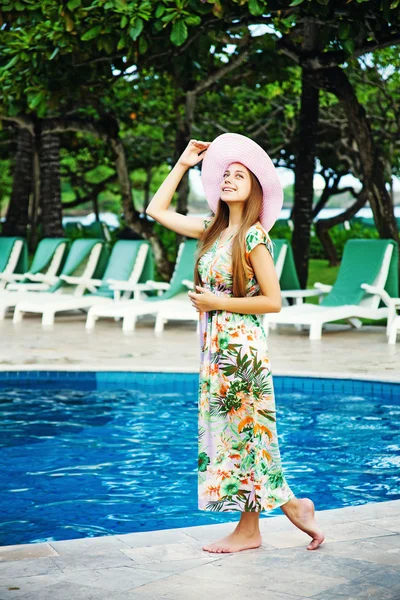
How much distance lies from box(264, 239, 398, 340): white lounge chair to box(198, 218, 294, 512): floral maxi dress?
7.25 metres

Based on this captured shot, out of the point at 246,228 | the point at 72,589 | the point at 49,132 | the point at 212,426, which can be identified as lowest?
the point at 72,589

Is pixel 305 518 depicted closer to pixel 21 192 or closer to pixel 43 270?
pixel 43 270

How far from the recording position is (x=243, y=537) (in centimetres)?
409

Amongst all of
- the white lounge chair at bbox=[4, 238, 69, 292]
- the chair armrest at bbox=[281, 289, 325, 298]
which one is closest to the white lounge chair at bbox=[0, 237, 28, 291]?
the white lounge chair at bbox=[4, 238, 69, 292]

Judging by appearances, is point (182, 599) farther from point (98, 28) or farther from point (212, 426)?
point (98, 28)

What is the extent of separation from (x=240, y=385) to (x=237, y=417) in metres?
0.14

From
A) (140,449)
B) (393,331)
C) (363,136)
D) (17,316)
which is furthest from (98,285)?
(140,449)

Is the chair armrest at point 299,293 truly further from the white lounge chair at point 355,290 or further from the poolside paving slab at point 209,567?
the poolside paving slab at point 209,567

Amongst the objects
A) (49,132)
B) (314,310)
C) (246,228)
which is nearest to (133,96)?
(49,132)

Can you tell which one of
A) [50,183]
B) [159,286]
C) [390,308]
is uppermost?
[50,183]

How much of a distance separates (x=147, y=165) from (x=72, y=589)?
94.2 ft

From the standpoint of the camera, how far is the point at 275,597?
11.1ft

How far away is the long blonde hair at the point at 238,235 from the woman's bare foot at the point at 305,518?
0.89 m

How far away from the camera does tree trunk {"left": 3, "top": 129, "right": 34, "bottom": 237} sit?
1866 centimetres
